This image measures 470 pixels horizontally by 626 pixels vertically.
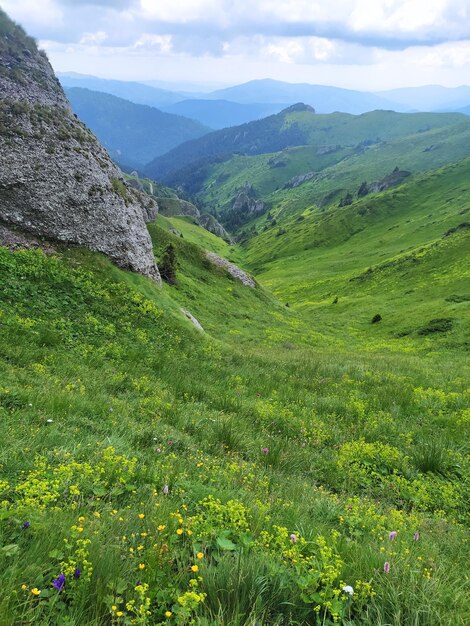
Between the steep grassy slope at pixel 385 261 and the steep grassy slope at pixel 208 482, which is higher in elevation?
the steep grassy slope at pixel 208 482

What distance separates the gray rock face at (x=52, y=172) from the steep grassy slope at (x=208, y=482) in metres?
5.09

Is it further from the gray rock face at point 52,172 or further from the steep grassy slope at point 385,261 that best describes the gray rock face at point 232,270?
the gray rock face at point 52,172

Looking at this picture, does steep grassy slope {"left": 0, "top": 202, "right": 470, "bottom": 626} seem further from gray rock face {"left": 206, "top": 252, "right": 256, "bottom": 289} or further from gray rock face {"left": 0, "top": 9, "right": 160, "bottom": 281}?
gray rock face {"left": 206, "top": 252, "right": 256, "bottom": 289}

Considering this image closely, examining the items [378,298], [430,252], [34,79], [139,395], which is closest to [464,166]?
[430,252]

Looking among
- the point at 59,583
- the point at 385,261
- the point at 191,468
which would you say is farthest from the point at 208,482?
the point at 385,261

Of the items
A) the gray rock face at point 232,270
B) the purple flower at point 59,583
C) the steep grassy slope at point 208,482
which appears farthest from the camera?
the gray rock face at point 232,270

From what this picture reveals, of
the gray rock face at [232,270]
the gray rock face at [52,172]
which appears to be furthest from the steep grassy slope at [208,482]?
the gray rock face at [232,270]

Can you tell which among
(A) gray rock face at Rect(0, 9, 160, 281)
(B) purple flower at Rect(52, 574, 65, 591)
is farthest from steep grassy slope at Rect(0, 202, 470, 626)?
(A) gray rock face at Rect(0, 9, 160, 281)

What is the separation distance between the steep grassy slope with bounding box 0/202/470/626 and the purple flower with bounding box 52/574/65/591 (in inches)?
0.7

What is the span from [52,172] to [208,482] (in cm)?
2478

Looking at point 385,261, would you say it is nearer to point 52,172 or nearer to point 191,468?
point 52,172

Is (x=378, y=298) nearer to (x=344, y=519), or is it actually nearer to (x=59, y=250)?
(x=59, y=250)

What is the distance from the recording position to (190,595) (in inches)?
124

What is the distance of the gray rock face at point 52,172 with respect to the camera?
22.6 metres
